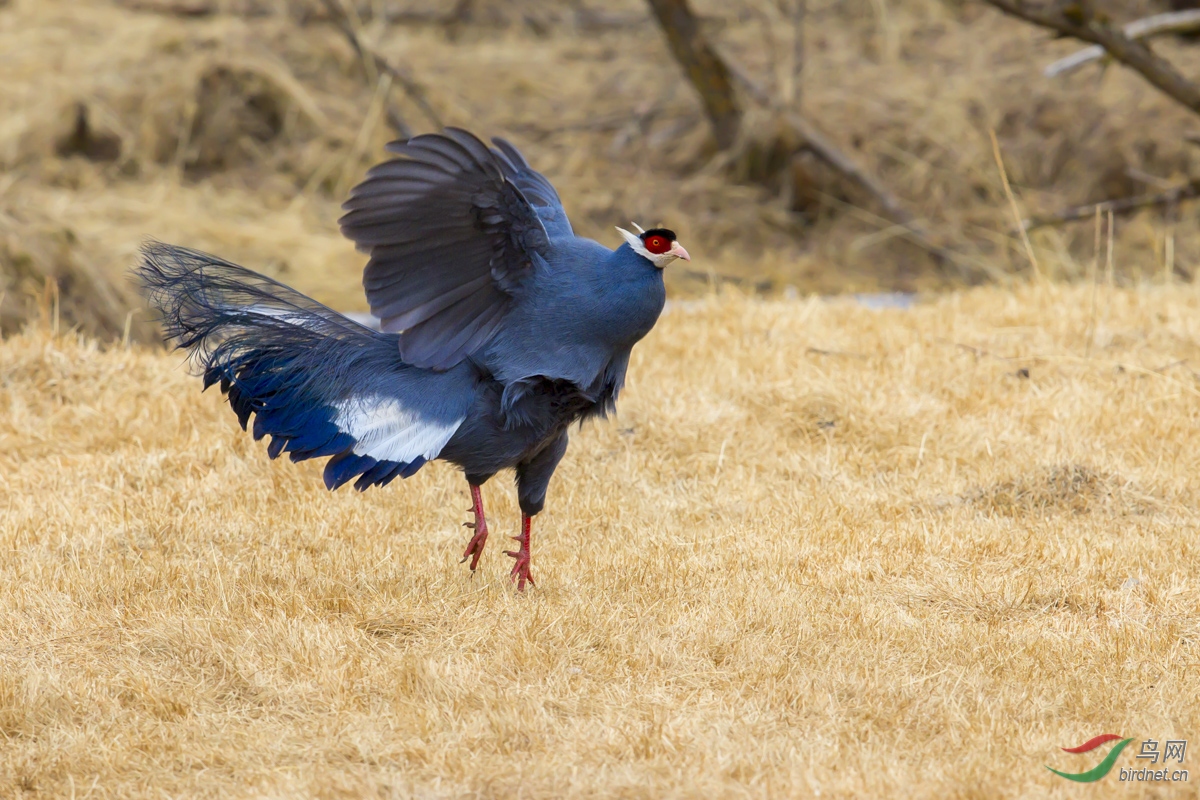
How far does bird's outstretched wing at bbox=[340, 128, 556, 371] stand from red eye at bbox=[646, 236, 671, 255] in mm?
320

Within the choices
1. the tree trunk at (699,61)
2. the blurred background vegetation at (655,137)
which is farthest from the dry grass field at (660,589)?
the tree trunk at (699,61)

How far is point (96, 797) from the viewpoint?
2.84 meters

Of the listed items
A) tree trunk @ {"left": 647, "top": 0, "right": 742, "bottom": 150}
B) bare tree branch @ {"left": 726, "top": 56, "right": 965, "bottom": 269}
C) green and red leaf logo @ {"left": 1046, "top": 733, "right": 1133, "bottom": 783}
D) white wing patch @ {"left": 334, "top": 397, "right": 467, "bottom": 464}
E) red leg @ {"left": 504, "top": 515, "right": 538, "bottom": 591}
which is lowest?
green and red leaf logo @ {"left": 1046, "top": 733, "right": 1133, "bottom": 783}

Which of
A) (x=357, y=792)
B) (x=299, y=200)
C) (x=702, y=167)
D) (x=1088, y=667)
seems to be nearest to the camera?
(x=357, y=792)

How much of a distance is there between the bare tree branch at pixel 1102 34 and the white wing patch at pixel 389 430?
18.3 feet

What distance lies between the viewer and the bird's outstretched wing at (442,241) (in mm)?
3607

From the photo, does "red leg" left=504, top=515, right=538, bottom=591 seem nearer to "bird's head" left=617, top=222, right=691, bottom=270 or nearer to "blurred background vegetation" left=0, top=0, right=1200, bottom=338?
"bird's head" left=617, top=222, right=691, bottom=270

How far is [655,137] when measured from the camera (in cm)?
1260

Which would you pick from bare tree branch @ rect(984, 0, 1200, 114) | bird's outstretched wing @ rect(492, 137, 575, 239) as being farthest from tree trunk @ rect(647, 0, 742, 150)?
bird's outstretched wing @ rect(492, 137, 575, 239)

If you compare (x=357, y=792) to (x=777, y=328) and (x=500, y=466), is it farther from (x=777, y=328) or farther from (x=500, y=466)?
(x=777, y=328)

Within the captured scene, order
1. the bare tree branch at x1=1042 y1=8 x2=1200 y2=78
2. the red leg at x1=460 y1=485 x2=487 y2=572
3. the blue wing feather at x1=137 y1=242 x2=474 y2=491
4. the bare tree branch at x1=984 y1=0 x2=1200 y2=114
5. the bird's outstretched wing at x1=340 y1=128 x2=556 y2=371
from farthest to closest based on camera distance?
the bare tree branch at x1=1042 y1=8 x2=1200 y2=78
the bare tree branch at x1=984 y1=0 x2=1200 y2=114
the red leg at x1=460 y1=485 x2=487 y2=572
the blue wing feather at x1=137 y1=242 x2=474 y2=491
the bird's outstretched wing at x1=340 y1=128 x2=556 y2=371

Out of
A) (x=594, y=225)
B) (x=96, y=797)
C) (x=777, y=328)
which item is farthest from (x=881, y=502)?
(x=594, y=225)

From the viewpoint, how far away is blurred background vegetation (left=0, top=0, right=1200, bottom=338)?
34.9 ft

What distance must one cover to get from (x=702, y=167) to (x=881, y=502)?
7870mm
